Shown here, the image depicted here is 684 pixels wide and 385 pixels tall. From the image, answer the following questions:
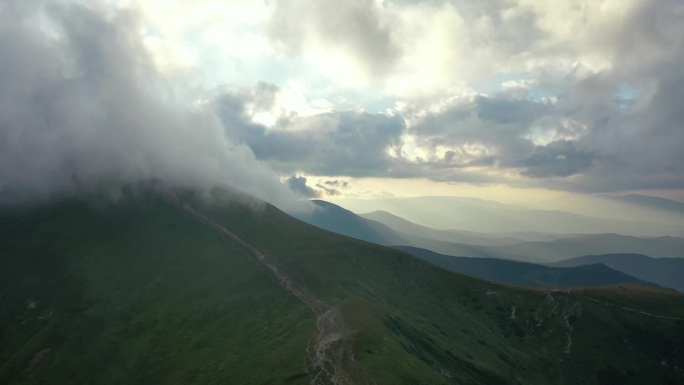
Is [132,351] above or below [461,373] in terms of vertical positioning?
below

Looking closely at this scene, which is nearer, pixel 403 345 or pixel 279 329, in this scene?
pixel 403 345

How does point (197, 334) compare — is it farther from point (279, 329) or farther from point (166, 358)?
point (279, 329)

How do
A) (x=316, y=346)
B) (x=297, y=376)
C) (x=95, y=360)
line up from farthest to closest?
(x=95, y=360), (x=316, y=346), (x=297, y=376)

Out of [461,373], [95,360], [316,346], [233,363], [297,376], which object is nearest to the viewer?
[297,376]

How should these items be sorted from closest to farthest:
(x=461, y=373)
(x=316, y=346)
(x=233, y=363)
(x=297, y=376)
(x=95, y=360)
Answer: (x=297, y=376) < (x=316, y=346) < (x=233, y=363) < (x=461, y=373) < (x=95, y=360)

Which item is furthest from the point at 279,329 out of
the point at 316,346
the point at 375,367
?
the point at 375,367

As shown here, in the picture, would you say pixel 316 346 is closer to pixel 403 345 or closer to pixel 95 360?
pixel 403 345

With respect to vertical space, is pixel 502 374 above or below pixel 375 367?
below

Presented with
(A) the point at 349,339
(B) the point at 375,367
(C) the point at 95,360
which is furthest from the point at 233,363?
(C) the point at 95,360

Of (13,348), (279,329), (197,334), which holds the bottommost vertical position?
(13,348)
